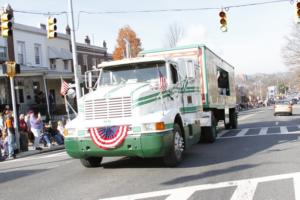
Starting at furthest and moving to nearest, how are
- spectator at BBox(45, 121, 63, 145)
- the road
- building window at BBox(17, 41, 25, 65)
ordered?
building window at BBox(17, 41, 25, 65) < spectator at BBox(45, 121, 63, 145) < the road

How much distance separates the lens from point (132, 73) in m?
11.1

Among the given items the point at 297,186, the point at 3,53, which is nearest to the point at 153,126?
the point at 297,186

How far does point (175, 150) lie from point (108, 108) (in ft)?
5.91

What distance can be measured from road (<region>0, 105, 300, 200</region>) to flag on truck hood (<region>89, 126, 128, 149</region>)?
2.21 ft

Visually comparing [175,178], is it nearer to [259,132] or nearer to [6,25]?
[6,25]

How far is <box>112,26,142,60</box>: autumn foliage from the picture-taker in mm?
53250

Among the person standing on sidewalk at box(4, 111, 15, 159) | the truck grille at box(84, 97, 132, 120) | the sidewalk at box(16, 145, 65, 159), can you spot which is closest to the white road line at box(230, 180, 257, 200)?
the truck grille at box(84, 97, 132, 120)

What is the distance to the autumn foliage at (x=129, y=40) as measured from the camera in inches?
2096

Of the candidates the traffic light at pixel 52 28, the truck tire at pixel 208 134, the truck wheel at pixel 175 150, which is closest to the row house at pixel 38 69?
the traffic light at pixel 52 28

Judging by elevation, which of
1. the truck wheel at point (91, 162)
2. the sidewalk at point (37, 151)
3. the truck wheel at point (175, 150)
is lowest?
the sidewalk at point (37, 151)

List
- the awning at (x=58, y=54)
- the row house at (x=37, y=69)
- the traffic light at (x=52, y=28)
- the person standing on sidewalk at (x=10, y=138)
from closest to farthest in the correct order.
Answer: the person standing on sidewalk at (x=10, y=138) < the traffic light at (x=52, y=28) < the row house at (x=37, y=69) < the awning at (x=58, y=54)

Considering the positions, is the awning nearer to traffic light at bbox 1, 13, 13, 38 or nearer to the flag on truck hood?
traffic light at bbox 1, 13, 13, 38

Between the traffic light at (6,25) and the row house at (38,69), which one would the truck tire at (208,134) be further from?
the row house at (38,69)

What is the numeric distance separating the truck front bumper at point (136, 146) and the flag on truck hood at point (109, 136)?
90 millimetres
